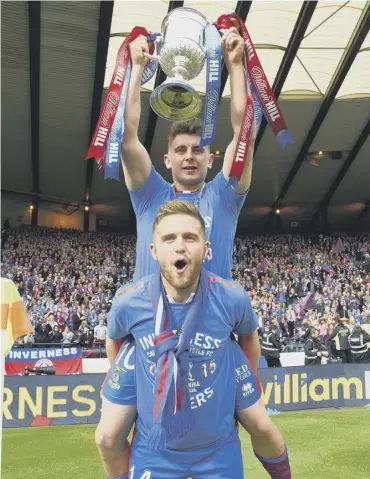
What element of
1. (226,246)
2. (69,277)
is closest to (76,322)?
(69,277)

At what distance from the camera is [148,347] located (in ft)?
9.29

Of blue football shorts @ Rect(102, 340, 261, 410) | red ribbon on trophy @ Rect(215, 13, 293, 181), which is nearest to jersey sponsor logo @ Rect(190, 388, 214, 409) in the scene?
blue football shorts @ Rect(102, 340, 261, 410)

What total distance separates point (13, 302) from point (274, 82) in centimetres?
1935

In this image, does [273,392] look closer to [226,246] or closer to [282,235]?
[226,246]

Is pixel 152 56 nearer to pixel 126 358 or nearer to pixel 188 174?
pixel 188 174

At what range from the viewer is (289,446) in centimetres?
746

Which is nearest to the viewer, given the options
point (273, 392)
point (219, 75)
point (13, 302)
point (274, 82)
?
point (219, 75)

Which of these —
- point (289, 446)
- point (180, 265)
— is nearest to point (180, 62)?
point (180, 265)

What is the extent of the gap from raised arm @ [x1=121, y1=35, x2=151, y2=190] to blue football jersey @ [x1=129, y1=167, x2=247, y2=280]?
4.1 inches

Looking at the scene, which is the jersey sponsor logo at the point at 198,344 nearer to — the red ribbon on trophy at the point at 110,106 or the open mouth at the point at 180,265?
the open mouth at the point at 180,265

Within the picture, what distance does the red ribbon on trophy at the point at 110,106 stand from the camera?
312 cm

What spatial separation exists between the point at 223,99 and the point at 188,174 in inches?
748

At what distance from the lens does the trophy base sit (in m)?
3.07

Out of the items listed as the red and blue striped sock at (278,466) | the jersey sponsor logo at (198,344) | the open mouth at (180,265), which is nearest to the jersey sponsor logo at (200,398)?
the jersey sponsor logo at (198,344)
